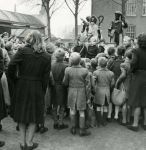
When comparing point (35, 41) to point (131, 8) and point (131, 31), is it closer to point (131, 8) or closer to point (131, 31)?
point (131, 31)

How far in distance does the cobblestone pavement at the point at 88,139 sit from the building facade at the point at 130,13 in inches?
1015

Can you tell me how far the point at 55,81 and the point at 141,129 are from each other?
2083 millimetres

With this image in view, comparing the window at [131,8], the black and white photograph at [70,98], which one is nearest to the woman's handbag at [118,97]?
the black and white photograph at [70,98]

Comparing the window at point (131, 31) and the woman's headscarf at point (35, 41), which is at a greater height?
the window at point (131, 31)

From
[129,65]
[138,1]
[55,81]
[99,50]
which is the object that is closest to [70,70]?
[55,81]

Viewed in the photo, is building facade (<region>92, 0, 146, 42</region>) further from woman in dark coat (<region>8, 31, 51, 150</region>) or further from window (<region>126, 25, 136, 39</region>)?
woman in dark coat (<region>8, 31, 51, 150</region>)

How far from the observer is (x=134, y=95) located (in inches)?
250

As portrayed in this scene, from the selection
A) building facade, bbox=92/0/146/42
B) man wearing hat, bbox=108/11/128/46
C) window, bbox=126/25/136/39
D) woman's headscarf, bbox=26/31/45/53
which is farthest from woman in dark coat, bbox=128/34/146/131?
window, bbox=126/25/136/39

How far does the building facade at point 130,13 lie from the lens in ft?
105

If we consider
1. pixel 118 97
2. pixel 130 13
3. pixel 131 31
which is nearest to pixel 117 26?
pixel 118 97

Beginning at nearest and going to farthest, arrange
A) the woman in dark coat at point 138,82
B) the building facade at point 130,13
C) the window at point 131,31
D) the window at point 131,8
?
the woman in dark coat at point 138,82 → the building facade at point 130,13 → the window at point 131,31 → the window at point 131,8

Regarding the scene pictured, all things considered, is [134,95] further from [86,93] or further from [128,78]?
[86,93]

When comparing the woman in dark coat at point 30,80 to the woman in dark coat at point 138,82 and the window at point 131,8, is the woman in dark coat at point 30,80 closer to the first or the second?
the woman in dark coat at point 138,82

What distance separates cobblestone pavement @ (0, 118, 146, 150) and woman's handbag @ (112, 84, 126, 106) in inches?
22.2
